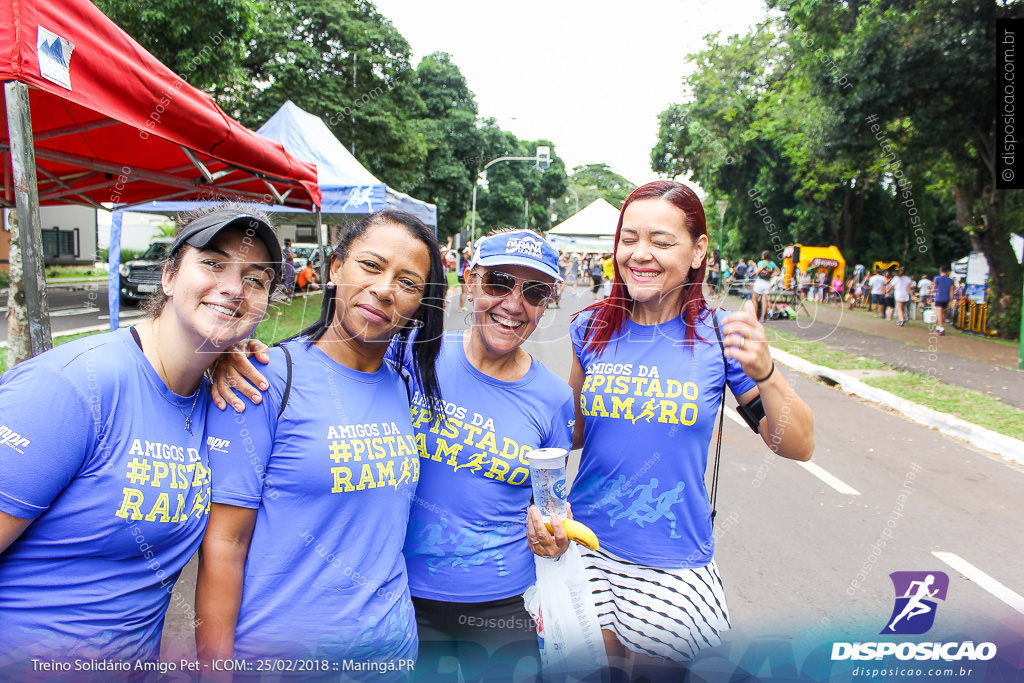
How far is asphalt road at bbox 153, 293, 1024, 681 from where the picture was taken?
5.59ft

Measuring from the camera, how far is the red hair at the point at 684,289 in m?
1.95

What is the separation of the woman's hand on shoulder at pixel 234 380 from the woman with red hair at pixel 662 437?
994mm

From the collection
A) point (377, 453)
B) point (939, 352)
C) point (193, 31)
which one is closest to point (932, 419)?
point (939, 352)

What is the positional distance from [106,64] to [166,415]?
2931 mm

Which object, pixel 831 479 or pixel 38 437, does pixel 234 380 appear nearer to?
pixel 38 437

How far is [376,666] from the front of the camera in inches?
60.3

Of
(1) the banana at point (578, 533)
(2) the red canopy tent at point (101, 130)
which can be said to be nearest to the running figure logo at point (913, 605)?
(1) the banana at point (578, 533)

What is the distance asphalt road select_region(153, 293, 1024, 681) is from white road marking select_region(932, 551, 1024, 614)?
0.01 m

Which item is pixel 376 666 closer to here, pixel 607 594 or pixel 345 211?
pixel 607 594

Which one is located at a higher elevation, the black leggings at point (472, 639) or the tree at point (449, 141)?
the tree at point (449, 141)

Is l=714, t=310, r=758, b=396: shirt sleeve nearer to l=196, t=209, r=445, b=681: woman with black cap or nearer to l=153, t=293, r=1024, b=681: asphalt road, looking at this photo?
l=153, t=293, r=1024, b=681: asphalt road

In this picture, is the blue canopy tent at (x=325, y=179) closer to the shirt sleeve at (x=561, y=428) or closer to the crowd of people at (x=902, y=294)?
the shirt sleeve at (x=561, y=428)

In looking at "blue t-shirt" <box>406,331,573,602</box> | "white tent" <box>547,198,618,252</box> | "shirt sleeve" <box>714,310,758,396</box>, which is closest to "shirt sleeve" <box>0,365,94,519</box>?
"blue t-shirt" <box>406,331,573,602</box>

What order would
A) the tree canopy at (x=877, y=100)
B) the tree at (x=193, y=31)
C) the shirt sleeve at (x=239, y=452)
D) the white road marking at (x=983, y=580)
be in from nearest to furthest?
the shirt sleeve at (x=239, y=452) → the white road marking at (x=983, y=580) → the tree at (x=193, y=31) → the tree canopy at (x=877, y=100)
